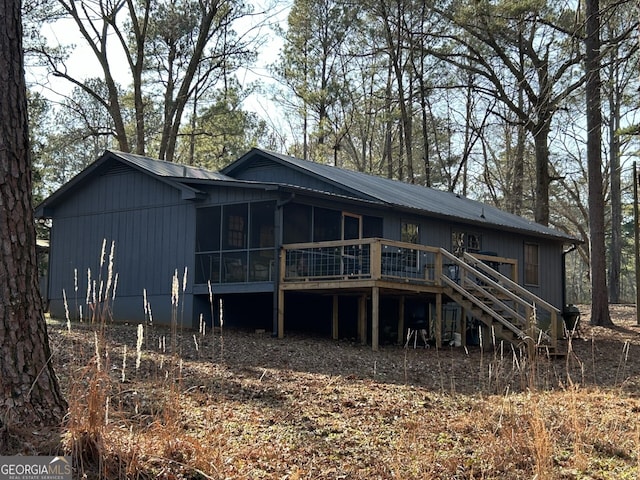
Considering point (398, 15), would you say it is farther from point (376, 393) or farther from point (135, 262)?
point (376, 393)

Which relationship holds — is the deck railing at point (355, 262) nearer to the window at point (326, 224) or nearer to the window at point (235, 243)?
the window at point (235, 243)

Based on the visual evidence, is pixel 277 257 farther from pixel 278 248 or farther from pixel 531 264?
pixel 531 264

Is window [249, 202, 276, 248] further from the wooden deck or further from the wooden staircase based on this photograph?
the wooden staircase

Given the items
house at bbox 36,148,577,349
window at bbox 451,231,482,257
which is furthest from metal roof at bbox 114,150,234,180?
window at bbox 451,231,482,257

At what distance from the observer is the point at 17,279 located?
493cm

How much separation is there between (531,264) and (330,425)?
56.1 feet

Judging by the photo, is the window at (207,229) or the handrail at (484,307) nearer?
the handrail at (484,307)

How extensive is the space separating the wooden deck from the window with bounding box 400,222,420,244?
109 cm

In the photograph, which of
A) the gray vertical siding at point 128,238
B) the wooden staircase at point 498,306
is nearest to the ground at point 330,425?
the wooden staircase at point 498,306

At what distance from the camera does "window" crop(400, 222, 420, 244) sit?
1820 cm

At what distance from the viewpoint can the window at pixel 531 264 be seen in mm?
21844

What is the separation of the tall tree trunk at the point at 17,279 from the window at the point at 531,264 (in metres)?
18.5

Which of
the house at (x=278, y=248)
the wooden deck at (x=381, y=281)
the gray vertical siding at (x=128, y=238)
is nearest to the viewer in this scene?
the wooden deck at (x=381, y=281)

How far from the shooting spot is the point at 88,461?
4.38 metres
